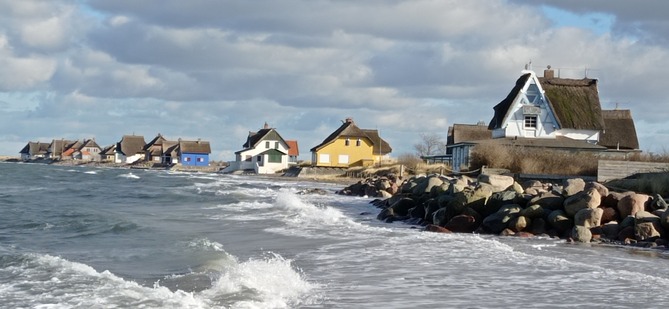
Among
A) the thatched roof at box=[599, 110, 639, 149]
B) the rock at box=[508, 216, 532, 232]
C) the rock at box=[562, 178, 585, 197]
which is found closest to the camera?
the rock at box=[508, 216, 532, 232]

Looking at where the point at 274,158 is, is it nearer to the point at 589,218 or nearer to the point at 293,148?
the point at 293,148

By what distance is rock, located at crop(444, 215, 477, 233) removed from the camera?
19266 mm

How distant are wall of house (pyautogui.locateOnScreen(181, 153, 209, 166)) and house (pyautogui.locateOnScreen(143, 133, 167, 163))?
14.3 metres

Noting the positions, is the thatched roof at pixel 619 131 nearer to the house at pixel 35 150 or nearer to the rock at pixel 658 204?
the rock at pixel 658 204

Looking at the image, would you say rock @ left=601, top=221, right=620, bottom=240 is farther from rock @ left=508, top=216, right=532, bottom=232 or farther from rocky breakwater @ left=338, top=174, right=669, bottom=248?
rock @ left=508, top=216, right=532, bottom=232

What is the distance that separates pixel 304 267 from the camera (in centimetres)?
1355

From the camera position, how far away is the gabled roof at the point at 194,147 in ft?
373

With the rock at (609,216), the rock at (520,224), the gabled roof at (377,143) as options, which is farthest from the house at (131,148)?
the rock at (609,216)

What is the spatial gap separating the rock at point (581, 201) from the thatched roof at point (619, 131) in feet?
93.4

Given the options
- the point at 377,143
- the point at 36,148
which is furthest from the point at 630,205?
the point at 36,148

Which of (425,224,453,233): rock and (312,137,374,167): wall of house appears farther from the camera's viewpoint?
(312,137,374,167): wall of house

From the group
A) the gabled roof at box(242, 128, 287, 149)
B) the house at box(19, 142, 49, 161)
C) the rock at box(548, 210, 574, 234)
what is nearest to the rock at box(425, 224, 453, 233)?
the rock at box(548, 210, 574, 234)

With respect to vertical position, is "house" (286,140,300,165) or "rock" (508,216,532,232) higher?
"house" (286,140,300,165)

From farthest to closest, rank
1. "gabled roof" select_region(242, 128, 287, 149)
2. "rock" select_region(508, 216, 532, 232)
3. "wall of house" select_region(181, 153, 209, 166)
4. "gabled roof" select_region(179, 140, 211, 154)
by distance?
1. "gabled roof" select_region(179, 140, 211, 154)
2. "wall of house" select_region(181, 153, 209, 166)
3. "gabled roof" select_region(242, 128, 287, 149)
4. "rock" select_region(508, 216, 532, 232)
